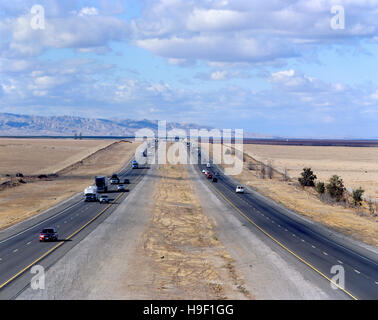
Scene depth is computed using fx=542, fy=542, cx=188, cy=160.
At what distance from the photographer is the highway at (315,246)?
3644 centimetres

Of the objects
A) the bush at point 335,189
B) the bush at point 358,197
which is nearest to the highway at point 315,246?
the bush at point 358,197

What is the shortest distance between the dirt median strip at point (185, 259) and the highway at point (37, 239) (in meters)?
6.62

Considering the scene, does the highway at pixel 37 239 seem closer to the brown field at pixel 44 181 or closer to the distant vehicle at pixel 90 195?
the distant vehicle at pixel 90 195

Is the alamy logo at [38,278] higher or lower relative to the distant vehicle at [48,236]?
lower

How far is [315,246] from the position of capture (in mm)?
49250

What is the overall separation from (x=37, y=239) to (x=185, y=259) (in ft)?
48.7

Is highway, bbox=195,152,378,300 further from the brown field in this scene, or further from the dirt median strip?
the brown field

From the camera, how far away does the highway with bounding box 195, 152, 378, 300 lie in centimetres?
3644

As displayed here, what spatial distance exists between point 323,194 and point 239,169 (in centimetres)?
6037

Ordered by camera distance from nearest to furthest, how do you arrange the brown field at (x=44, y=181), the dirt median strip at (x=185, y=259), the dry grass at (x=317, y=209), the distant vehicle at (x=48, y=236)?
the dirt median strip at (x=185, y=259) < the distant vehicle at (x=48, y=236) < the dry grass at (x=317, y=209) < the brown field at (x=44, y=181)

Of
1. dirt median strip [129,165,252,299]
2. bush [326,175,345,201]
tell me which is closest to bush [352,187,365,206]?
bush [326,175,345,201]

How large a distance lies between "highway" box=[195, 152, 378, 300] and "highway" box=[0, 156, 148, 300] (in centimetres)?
1851
